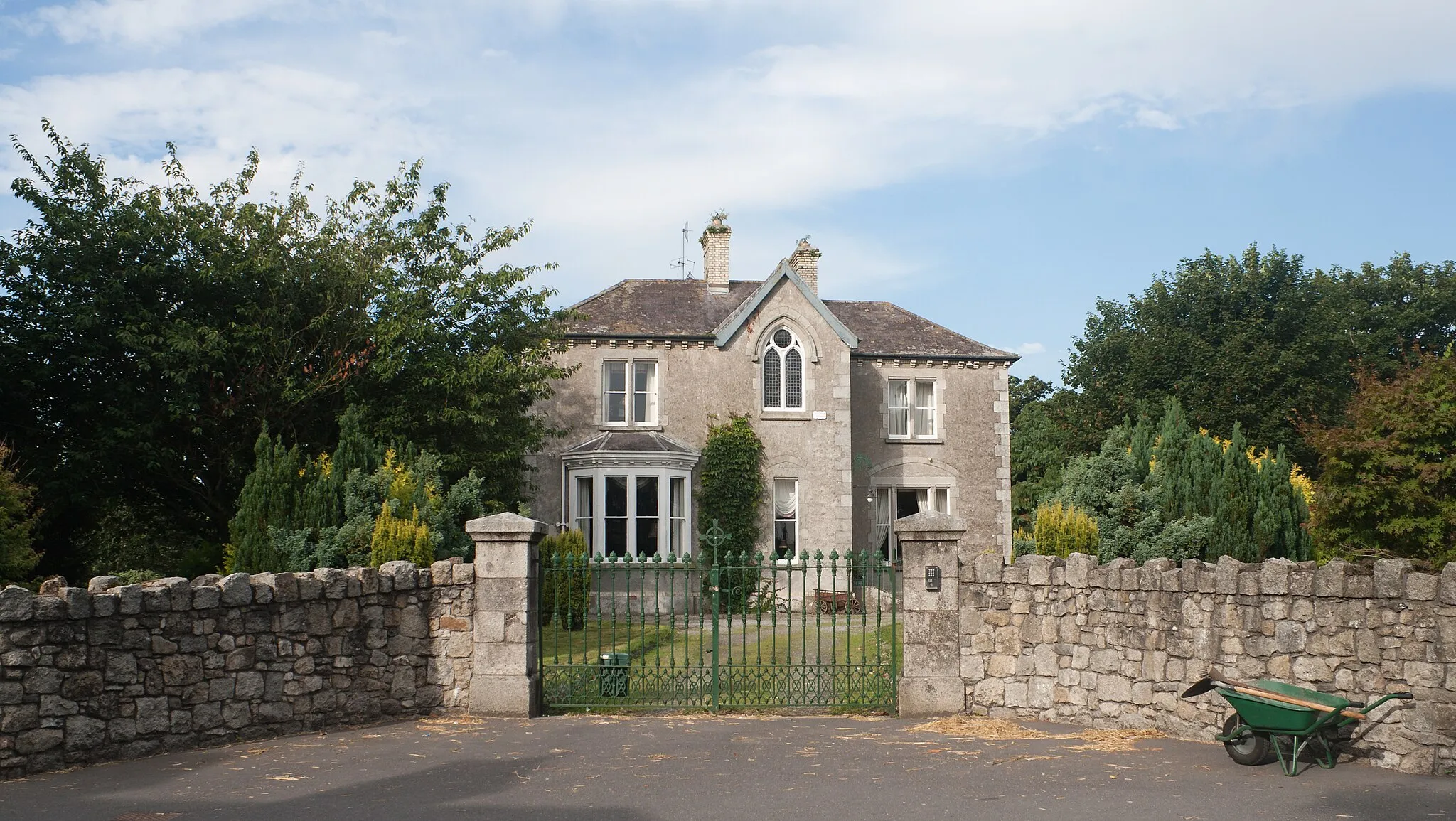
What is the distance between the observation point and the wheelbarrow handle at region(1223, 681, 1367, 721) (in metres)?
8.80

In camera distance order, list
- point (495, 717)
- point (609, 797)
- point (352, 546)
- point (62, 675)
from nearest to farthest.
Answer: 1. point (609, 797)
2. point (62, 675)
3. point (495, 717)
4. point (352, 546)

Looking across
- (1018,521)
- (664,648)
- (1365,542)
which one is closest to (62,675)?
(664,648)

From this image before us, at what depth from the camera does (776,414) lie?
26031 mm

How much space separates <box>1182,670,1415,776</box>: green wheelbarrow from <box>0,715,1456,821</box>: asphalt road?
0.16m

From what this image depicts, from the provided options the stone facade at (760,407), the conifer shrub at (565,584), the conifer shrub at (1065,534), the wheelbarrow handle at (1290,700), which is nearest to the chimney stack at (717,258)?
the stone facade at (760,407)

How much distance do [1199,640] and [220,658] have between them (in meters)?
8.79

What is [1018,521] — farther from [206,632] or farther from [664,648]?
[206,632]

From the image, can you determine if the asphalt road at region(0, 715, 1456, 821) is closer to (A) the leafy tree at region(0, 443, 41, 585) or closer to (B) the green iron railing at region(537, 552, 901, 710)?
(B) the green iron railing at region(537, 552, 901, 710)

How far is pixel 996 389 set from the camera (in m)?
27.7

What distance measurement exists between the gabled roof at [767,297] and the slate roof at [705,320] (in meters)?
0.33

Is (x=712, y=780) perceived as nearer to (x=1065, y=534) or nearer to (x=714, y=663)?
(x=714, y=663)

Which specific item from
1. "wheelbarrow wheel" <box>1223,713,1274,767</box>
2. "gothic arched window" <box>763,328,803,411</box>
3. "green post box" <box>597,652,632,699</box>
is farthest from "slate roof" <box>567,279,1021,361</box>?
"wheelbarrow wheel" <box>1223,713,1274,767</box>

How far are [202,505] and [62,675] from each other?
12.3 metres

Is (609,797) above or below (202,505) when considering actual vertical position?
below
